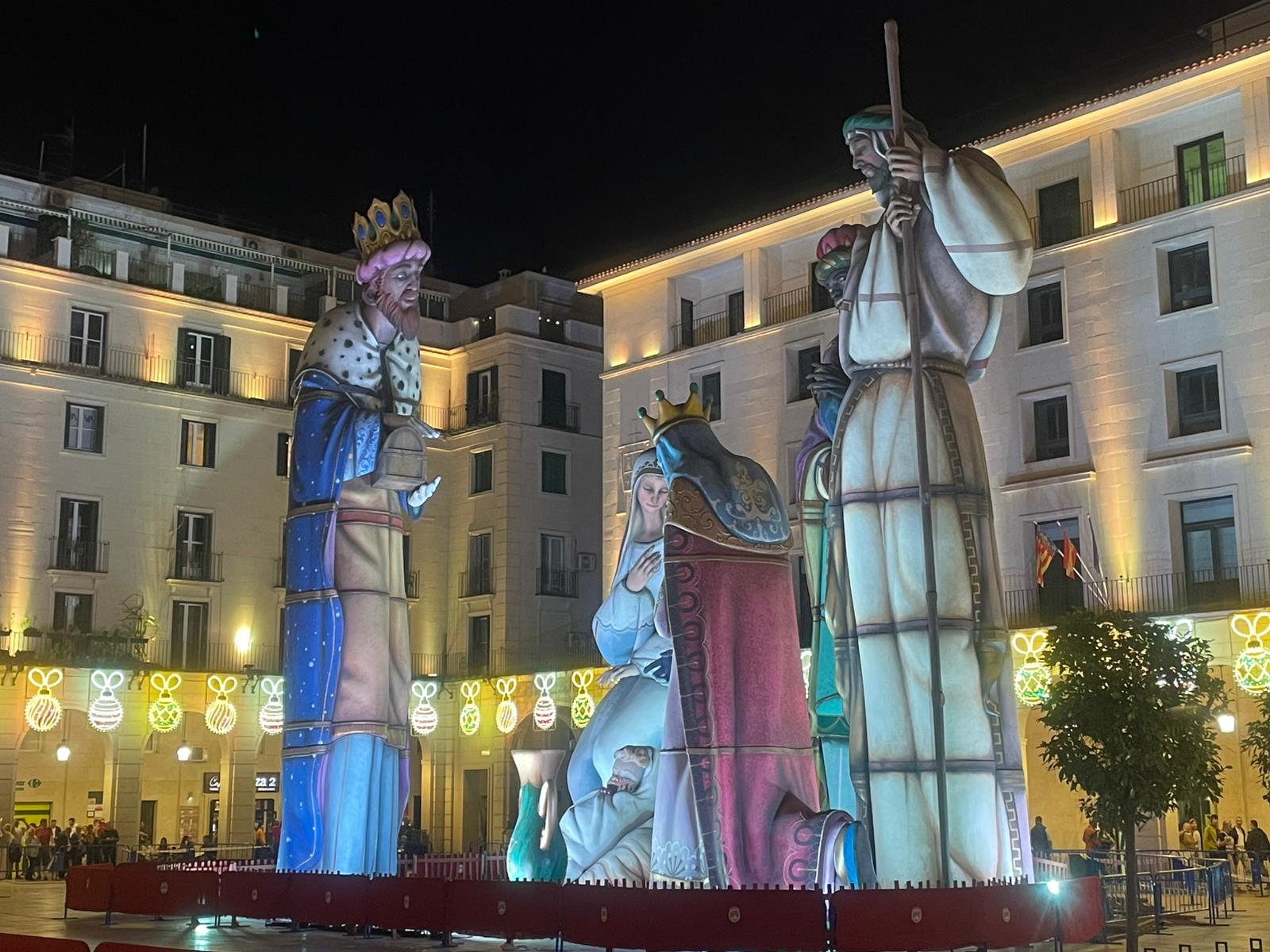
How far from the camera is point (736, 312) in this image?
42594 millimetres

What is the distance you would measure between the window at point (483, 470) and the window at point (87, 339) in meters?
11.8

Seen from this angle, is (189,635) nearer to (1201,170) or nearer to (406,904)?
(1201,170)

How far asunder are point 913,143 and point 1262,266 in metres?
21.4

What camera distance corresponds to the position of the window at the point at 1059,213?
35.4m

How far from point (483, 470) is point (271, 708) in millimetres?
11590

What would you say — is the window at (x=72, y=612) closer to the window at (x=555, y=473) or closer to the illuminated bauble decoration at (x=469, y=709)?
the illuminated bauble decoration at (x=469, y=709)

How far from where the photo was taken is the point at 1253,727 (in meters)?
22.5

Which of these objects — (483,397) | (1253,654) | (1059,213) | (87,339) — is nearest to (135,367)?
(87,339)

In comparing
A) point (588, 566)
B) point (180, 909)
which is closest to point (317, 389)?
point (180, 909)

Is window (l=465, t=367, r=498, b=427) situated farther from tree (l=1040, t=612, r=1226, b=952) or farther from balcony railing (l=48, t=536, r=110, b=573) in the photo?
tree (l=1040, t=612, r=1226, b=952)

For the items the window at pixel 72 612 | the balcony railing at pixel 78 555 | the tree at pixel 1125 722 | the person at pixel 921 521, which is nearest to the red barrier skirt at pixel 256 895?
the person at pixel 921 521

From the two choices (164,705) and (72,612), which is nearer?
(72,612)

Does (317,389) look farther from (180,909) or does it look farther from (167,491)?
(167,491)

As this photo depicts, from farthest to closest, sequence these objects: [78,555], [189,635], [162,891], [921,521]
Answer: [189,635], [78,555], [162,891], [921,521]
